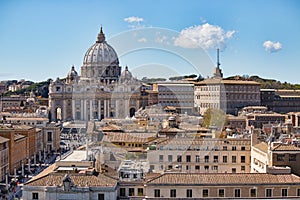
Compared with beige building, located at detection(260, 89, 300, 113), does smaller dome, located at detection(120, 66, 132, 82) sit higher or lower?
higher

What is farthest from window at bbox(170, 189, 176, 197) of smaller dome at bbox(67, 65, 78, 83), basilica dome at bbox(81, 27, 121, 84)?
smaller dome at bbox(67, 65, 78, 83)

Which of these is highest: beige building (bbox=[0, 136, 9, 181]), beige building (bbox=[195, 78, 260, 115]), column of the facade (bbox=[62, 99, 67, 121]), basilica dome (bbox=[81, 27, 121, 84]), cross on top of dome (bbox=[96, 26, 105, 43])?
cross on top of dome (bbox=[96, 26, 105, 43])

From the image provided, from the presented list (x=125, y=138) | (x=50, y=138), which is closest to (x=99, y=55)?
(x=50, y=138)

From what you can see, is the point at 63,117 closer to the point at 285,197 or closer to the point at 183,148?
the point at 183,148

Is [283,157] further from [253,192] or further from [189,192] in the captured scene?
[189,192]

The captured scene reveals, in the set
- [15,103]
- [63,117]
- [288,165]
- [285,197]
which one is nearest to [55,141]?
[288,165]

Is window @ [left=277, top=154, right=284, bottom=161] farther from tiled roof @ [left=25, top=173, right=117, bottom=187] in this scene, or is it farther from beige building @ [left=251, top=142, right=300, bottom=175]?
tiled roof @ [left=25, top=173, right=117, bottom=187]

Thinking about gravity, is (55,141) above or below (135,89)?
below
